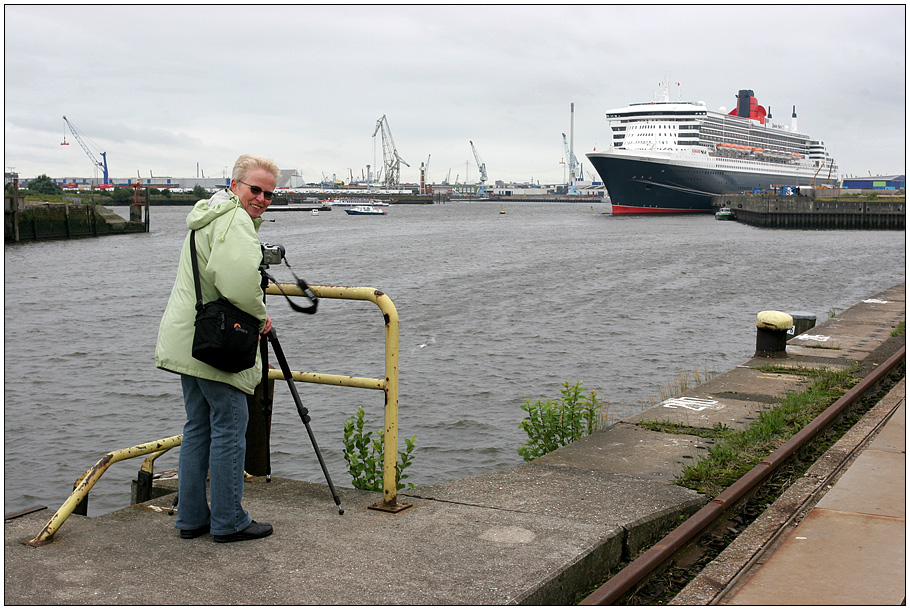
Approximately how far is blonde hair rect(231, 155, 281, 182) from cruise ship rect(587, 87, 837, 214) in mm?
79096

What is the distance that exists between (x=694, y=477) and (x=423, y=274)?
2842 cm

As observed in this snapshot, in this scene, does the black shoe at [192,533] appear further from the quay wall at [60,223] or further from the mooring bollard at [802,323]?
the quay wall at [60,223]

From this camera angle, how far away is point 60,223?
59969 millimetres

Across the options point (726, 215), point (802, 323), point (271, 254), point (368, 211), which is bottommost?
point (802, 323)

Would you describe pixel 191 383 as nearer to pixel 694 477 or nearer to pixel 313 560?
pixel 313 560

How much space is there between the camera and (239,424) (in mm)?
4039

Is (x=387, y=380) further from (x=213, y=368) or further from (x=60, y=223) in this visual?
(x=60, y=223)

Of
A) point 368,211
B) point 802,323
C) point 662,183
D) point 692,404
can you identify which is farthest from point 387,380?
point 368,211

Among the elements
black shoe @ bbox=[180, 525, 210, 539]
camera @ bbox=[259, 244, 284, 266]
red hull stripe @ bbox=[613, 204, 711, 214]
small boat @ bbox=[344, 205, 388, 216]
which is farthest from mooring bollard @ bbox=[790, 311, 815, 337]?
small boat @ bbox=[344, 205, 388, 216]

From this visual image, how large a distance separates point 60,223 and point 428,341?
167 feet

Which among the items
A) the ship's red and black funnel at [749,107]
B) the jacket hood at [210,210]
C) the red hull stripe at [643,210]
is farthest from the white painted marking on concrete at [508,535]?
the ship's red and black funnel at [749,107]

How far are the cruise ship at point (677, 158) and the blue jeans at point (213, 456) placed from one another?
79.4m

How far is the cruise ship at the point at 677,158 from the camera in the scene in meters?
83.5

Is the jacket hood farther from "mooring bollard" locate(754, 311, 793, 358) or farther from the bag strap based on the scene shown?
"mooring bollard" locate(754, 311, 793, 358)
